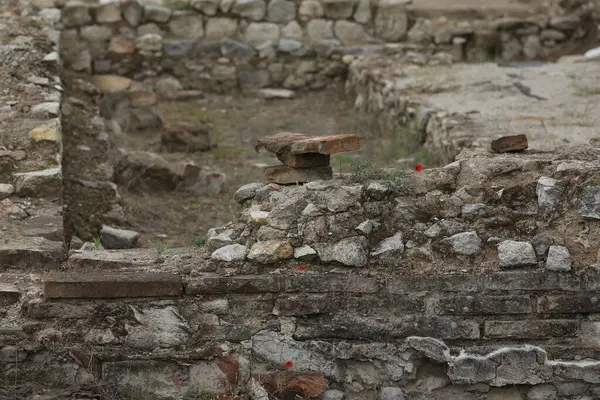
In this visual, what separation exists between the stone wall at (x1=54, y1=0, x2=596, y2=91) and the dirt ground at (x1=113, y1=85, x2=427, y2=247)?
0.34 metres

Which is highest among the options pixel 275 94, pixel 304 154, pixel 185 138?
pixel 304 154

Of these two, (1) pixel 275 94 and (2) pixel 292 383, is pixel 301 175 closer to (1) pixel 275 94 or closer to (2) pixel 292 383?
(2) pixel 292 383

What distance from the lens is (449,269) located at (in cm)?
566

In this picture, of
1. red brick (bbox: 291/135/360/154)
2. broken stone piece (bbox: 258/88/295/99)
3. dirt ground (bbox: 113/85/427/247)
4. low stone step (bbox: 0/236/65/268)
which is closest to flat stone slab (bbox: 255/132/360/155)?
red brick (bbox: 291/135/360/154)

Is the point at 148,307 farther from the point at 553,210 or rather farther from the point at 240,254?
the point at 553,210

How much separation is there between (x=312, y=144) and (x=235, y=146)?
4.17 metres

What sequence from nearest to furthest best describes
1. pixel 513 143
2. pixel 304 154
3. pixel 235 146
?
pixel 304 154, pixel 513 143, pixel 235 146

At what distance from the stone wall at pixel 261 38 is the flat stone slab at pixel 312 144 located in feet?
19.3

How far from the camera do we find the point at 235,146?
9.96 metres

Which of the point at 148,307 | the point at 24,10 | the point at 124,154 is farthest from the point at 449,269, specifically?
the point at 24,10

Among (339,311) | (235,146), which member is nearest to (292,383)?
(339,311)

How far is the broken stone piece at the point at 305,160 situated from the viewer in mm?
5918

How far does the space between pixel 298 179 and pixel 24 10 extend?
5.45 meters

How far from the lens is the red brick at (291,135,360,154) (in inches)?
229
